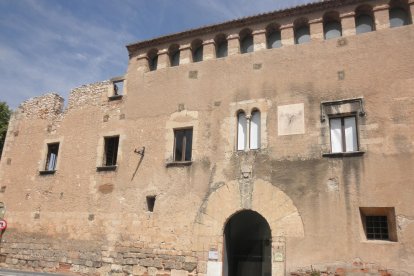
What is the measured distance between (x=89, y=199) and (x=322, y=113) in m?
7.36

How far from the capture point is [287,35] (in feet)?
35.4

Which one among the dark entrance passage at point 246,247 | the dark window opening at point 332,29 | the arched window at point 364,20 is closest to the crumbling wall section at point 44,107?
the dark entrance passage at point 246,247

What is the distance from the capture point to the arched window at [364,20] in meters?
10.2

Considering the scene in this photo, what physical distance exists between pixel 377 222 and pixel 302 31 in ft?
18.2

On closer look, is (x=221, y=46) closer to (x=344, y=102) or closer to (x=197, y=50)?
(x=197, y=50)

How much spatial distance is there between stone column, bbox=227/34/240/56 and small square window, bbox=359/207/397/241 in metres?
5.64

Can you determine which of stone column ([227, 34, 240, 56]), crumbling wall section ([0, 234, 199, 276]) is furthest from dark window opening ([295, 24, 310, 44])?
crumbling wall section ([0, 234, 199, 276])

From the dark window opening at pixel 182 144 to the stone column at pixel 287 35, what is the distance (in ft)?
12.0

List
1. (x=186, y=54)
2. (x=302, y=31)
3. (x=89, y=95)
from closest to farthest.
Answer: (x=302, y=31) < (x=186, y=54) < (x=89, y=95)

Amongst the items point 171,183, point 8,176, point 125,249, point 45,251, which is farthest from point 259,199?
point 8,176

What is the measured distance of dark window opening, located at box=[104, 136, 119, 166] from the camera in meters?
12.2

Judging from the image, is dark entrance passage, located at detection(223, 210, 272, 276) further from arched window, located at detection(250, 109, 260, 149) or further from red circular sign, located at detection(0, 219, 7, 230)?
red circular sign, located at detection(0, 219, 7, 230)

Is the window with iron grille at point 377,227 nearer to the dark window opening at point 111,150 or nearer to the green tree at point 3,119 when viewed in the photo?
the dark window opening at point 111,150

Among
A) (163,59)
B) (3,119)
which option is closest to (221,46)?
(163,59)
